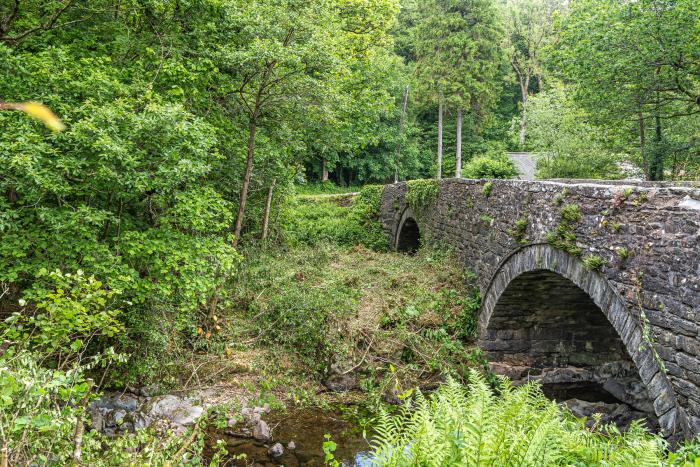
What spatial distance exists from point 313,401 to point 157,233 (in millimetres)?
3638

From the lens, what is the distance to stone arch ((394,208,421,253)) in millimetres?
15898

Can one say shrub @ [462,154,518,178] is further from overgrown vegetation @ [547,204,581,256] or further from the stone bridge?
overgrown vegetation @ [547,204,581,256]

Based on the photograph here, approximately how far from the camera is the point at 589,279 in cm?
549

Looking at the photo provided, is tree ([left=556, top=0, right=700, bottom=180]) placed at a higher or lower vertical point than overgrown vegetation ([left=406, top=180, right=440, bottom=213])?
higher

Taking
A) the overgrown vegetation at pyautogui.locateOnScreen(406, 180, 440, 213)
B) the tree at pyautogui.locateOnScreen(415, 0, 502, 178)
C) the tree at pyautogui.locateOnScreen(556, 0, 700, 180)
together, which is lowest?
the overgrown vegetation at pyautogui.locateOnScreen(406, 180, 440, 213)

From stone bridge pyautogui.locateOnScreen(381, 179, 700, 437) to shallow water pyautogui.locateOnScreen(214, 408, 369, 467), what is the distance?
3.28 meters

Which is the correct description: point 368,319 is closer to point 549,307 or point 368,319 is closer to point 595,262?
point 549,307

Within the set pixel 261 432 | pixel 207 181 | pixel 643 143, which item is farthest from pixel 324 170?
pixel 261 432

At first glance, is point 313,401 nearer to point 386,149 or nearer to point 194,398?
point 194,398

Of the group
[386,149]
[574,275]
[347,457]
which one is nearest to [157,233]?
[347,457]

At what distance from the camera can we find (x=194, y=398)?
702cm

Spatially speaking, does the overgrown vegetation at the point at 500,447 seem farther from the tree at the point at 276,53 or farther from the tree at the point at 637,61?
the tree at the point at 637,61

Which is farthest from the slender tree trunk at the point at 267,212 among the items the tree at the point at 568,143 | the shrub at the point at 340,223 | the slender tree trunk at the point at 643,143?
the slender tree trunk at the point at 643,143

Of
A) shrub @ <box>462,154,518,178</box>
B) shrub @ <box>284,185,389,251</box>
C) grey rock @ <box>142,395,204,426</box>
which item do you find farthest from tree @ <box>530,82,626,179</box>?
grey rock @ <box>142,395,204,426</box>
